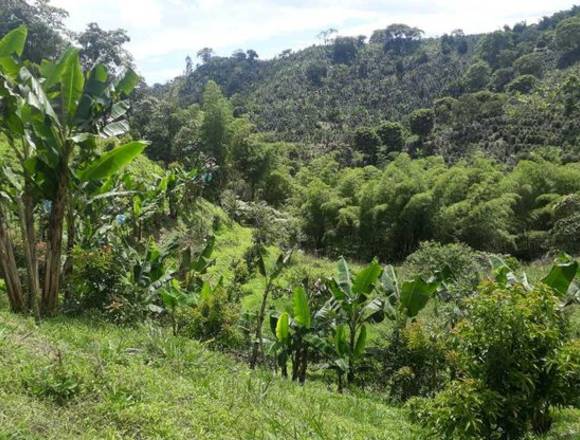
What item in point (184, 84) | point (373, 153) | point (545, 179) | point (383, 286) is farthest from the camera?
point (184, 84)

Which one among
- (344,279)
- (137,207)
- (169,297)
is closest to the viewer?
(169,297)

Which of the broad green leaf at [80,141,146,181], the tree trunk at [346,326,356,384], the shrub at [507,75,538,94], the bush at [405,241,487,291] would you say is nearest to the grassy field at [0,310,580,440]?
the broad green leaf at [80,141,146,181]

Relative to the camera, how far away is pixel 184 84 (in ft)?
283

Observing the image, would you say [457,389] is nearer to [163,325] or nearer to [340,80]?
[163,325]

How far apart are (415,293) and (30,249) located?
5.18 metres

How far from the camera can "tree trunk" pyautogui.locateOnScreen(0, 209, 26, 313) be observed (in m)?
5.58

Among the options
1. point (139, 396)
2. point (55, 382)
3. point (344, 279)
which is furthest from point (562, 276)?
point (55, 382)

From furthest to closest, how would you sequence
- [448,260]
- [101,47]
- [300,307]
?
[101,47], [448,260], [300,307]

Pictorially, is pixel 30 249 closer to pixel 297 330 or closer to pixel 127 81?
pixel 127 81

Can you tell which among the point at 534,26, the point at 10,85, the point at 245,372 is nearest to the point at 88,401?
the point at 245,372

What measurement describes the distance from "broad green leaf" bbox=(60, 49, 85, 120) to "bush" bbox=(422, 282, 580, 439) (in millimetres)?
4815

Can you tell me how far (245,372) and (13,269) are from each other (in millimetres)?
2944

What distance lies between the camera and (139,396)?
355cm

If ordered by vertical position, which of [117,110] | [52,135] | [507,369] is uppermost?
[117,110]
